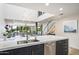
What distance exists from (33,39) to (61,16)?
22.4 inches

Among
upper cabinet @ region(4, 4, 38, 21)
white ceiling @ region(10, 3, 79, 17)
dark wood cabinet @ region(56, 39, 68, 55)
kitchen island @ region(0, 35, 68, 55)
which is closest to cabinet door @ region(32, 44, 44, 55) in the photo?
kitchen island @ region(0, 35, 68, 55)

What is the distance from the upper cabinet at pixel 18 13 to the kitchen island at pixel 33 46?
0.32 meters

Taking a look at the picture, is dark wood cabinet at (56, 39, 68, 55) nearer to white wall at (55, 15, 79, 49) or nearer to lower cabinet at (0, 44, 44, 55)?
white wall at (55, 15, 79, 49)

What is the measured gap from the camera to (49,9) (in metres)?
1.70

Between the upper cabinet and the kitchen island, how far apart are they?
1.06 feet

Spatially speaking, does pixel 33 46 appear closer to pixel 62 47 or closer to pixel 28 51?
pixel 28 51

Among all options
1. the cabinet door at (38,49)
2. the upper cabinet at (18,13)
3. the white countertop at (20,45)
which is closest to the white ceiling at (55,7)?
the upper cabinet at (18,13)

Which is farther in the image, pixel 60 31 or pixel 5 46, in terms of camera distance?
pixel 60 31

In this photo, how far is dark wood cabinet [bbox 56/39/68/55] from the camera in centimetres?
173

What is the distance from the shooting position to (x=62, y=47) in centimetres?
180

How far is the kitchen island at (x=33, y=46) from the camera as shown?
1.62 metres

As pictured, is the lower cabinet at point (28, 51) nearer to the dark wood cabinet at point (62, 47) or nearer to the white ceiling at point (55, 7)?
the dark wood cabinet at point (62, 47)
